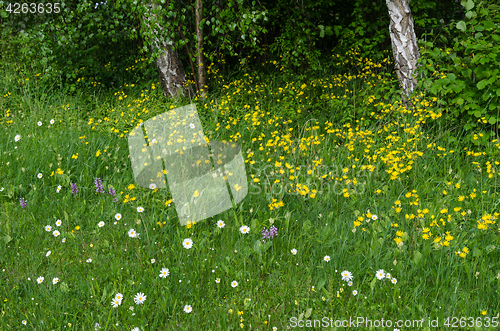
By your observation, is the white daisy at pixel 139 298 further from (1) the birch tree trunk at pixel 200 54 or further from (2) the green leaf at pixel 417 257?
(1) the birch tree trunk at pixel 200 54

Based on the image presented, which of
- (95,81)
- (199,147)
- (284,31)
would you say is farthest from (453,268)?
(95,81)

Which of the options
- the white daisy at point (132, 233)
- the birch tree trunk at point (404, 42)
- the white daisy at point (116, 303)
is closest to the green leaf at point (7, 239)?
the white daisy at point (132, 233)

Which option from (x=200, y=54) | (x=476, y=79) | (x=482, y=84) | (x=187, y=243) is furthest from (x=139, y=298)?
(x=200, y=54)

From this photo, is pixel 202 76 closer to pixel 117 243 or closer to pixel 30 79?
pixel 30 79

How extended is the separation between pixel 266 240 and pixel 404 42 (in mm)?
3400

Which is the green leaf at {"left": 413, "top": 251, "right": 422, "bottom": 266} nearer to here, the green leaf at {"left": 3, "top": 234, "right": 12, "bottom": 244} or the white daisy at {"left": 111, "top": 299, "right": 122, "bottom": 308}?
the white daisy at {"left": 111, "top": 299, "right": 122, "bottom": 308}

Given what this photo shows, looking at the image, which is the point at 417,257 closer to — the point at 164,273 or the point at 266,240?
the point at 266,240

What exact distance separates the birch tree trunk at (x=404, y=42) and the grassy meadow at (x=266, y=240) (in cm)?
49

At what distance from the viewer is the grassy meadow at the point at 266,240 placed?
2355 mm

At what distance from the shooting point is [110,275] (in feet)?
8.55

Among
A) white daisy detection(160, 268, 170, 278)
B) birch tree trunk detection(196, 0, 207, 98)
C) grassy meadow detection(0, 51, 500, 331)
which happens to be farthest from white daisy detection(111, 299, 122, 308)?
birch tree trunk detection(196, 0, 207, 98)

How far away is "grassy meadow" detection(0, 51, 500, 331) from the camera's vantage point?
2.36m

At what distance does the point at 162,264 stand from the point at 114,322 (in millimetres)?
468

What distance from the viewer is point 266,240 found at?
9.40ft
